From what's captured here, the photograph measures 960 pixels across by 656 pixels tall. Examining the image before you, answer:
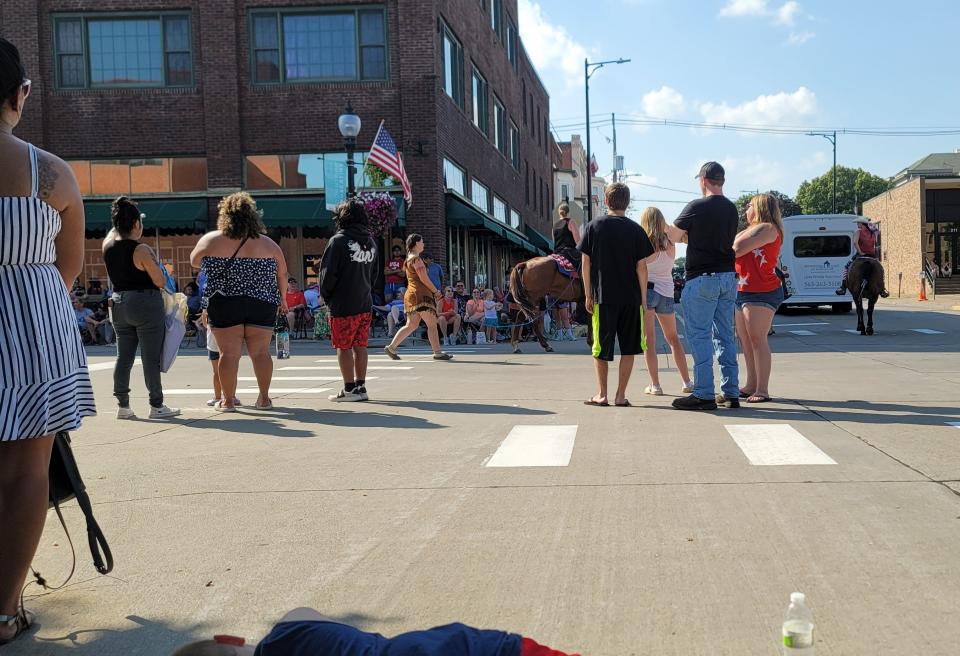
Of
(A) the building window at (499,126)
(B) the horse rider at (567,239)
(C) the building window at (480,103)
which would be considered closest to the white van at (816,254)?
(C) the building window at (480,103)

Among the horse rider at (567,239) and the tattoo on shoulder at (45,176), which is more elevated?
the horse rider at (567,239)

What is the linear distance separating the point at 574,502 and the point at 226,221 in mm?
5040

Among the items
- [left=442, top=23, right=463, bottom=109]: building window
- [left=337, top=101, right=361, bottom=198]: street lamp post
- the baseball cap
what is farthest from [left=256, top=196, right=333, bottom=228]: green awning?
the baseball cap

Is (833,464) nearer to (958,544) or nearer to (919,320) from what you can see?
(958,544)

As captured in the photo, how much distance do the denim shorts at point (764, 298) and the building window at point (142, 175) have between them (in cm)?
1977

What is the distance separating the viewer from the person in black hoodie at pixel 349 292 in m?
9.35

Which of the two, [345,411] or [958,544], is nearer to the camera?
[958,544]

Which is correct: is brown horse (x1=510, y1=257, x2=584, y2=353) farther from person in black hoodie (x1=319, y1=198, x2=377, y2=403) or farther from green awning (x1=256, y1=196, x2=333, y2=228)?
green awning (x1=256, y1=196, x2=333, y2=228)

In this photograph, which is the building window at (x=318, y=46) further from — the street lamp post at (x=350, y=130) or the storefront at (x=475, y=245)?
the street lamp post at (x=350, y=130)

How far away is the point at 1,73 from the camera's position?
323cm

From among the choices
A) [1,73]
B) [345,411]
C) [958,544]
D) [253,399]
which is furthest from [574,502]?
[253,399]

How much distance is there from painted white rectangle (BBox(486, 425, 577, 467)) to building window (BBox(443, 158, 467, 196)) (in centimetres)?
1987

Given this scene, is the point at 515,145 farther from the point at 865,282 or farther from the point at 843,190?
the point at 843,190

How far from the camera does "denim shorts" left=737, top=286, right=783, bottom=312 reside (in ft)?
28.1
